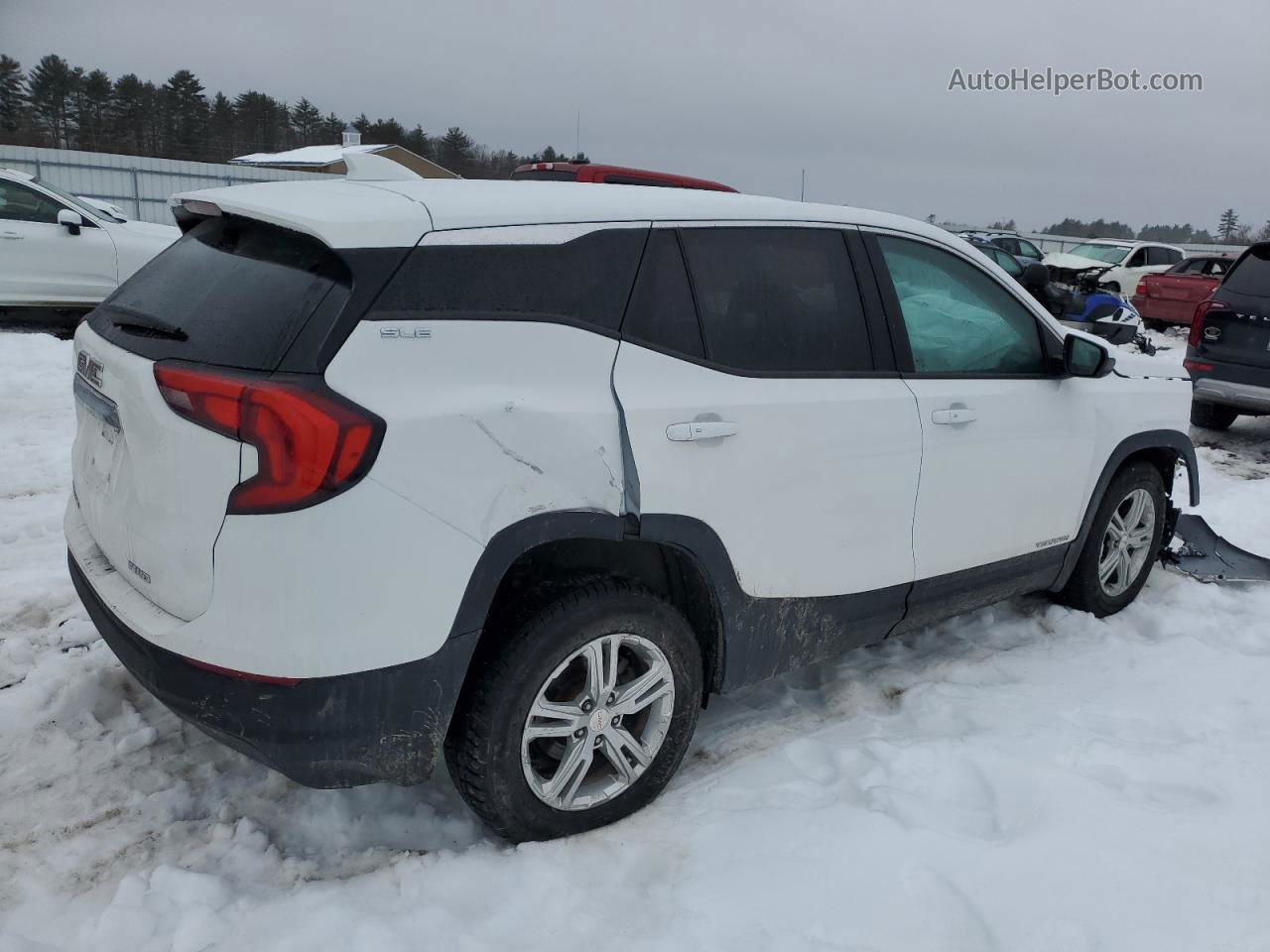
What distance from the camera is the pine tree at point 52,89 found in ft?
165

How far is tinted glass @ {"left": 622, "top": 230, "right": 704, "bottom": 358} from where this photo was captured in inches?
106

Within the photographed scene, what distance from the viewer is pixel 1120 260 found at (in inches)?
864

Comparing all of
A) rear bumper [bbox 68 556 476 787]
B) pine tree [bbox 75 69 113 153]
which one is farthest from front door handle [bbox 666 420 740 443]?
pine tree [bbox 75 69 113 153]

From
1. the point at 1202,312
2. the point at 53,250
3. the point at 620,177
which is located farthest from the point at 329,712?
the point at 53,250

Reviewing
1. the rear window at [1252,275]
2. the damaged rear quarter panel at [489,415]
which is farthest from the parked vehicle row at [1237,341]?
the damaged rear quarter panel at [489,415]

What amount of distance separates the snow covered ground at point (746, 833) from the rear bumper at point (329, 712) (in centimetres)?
37

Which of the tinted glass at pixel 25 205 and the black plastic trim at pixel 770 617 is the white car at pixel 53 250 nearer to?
the tinted glass at pixel 25 205

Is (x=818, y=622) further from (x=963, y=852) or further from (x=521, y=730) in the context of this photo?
(x=521, y=730)

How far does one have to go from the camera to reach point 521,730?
252cm

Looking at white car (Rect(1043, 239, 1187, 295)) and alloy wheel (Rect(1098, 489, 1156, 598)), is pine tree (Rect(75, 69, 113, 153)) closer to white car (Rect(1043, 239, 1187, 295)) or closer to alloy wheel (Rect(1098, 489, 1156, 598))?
white car (Rect(1043, 239, 1187, 295))

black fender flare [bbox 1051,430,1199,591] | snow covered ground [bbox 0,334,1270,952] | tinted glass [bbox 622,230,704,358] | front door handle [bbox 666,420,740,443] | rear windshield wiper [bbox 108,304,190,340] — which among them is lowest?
snow covered ground [bbox 0,334,1270,952]

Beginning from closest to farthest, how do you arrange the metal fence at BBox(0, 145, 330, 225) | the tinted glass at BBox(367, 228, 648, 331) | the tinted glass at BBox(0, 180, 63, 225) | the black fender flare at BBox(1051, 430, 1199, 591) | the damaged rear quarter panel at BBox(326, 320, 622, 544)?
the damaged rear quarter panel at BBox(326, 320, 622, 544) < the tinted glass at BBox(367, 228, 648, 331) < the black fender flare at BBox(1051, 430, 1199, 591) < the tinted glass at BBox(0, 180, 63, 225) < the metal fence at BBox(0, 145, 330, 225)

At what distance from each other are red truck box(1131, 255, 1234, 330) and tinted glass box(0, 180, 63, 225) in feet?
55.9

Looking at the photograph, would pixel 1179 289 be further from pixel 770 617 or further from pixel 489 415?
pixel 489 415
